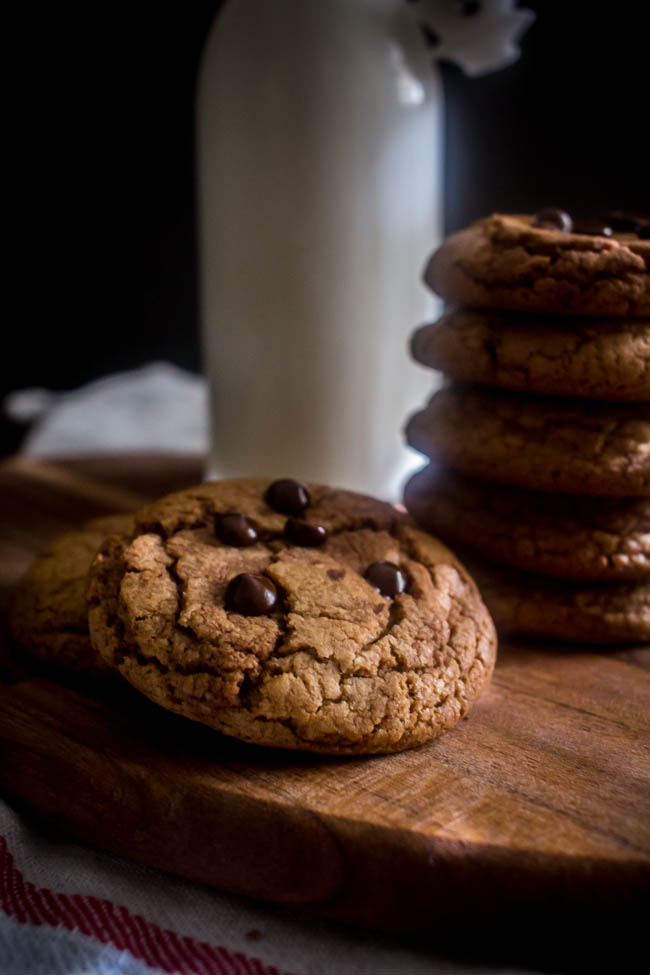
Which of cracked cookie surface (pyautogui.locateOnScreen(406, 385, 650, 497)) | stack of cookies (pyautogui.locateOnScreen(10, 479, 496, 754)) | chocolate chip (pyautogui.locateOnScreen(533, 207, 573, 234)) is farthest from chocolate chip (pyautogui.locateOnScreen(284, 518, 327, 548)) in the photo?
chocolate chip (pyautogui.locateOnScreen(533, 207, 573, 234))

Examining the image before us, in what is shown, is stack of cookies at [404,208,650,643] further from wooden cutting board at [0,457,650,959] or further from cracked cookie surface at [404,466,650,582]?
wooden cutting board at [0,457,650,959]

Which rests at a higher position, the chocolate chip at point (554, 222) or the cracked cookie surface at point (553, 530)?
the chocolate chip at point (554, 222)

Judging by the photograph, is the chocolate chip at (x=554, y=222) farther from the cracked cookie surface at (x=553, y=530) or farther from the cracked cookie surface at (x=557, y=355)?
the cracked cookie surface at (x=553, y=530)

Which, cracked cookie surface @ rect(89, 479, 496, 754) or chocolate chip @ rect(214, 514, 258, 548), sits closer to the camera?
cracked cookie surface @ rect(89, 479, 496, 754)

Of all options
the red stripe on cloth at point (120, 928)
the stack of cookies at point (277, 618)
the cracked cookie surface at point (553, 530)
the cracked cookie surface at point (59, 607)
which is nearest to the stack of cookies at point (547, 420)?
the cracked cookie surface at point (553, 530)

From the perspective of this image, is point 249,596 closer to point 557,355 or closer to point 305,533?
point 305,533

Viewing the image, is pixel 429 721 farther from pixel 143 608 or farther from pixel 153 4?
pixel 153 4

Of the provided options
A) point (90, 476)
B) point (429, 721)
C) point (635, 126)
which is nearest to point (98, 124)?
point (90, 476)
